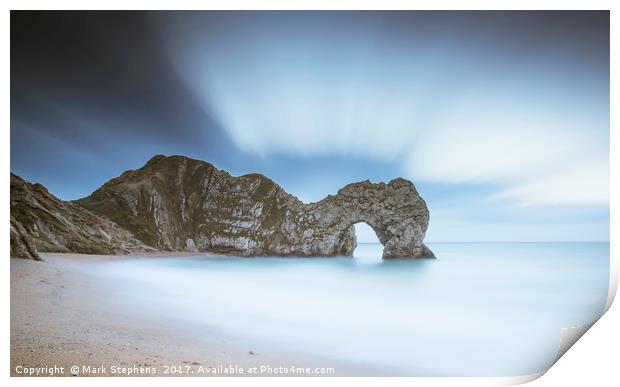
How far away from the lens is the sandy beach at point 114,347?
2.46 meters

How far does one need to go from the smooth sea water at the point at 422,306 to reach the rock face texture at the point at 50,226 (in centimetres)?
75

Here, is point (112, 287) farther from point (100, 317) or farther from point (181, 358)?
point (181, 358)

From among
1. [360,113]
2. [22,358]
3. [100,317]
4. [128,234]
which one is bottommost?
[22,358]

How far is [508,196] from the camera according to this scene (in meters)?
3.22

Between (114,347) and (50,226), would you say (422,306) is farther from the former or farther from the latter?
(50,226)

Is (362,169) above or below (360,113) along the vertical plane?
below

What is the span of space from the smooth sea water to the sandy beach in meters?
0.14

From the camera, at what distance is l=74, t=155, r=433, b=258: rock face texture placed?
11.7 feet

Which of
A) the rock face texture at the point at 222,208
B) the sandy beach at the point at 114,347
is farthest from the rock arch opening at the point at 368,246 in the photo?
the sandy beach at the point at 114,347

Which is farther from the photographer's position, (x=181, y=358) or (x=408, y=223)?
(x=408, y=223)

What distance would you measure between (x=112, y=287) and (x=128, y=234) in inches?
59.3

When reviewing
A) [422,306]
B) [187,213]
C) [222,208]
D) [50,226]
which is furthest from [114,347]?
[422,306]

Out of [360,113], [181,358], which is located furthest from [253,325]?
[360,113]

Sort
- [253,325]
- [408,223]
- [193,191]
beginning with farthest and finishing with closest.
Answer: [408,223] → [193,191] → [253,325]
